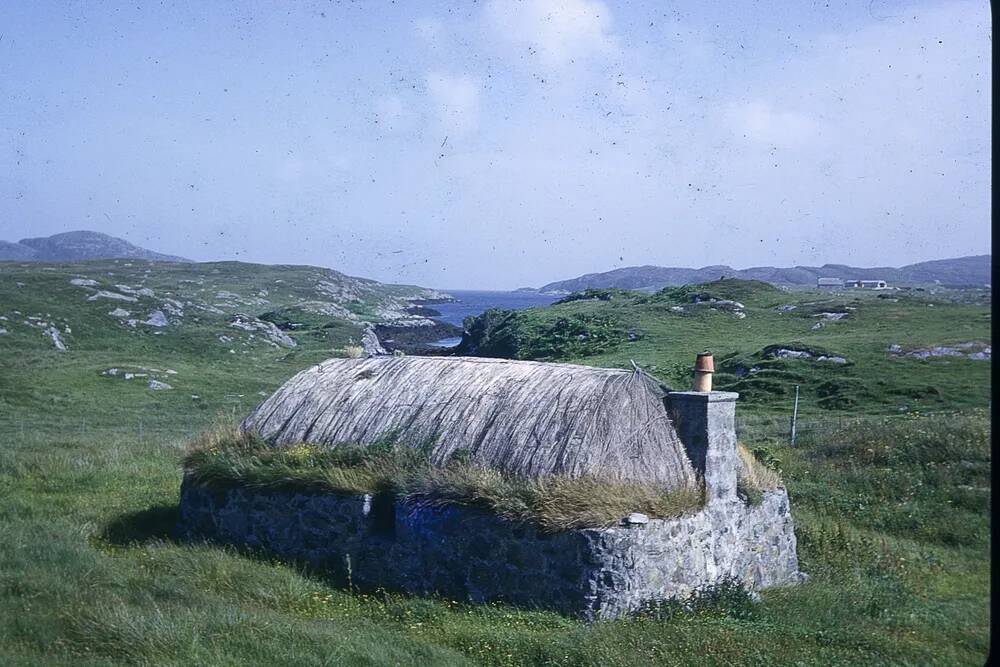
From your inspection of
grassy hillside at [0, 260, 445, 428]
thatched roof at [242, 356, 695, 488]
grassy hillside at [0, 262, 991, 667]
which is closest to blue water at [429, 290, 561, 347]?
grassy hillside at [0, 260, 445, 428]

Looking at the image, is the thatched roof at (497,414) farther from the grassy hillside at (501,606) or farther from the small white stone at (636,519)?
the grassy hillside at (501,606)

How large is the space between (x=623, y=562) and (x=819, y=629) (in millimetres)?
2123

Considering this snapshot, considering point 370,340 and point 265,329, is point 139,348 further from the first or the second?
point 370,340

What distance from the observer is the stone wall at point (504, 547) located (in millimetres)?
10422

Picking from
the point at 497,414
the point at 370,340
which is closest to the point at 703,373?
the point at 497,414

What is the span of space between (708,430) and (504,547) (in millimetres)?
2885

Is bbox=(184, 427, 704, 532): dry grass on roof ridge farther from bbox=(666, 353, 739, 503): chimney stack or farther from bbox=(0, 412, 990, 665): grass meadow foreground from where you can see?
bbox=(0, 412, 990, 665): grass meadow foreground

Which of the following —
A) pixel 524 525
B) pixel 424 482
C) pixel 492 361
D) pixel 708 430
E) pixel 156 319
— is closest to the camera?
pixel 524 525

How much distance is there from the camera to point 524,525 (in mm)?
10805

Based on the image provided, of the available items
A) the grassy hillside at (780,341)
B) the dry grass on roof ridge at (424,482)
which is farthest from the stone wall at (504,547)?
the grassy hillside at (780,341)

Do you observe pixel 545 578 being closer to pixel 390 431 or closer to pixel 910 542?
pixel 390 431

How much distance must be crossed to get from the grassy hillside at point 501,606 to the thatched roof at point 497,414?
5.83 feet

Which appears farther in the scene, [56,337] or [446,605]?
[56,337]

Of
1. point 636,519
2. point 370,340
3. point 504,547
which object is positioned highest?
point 636,519
